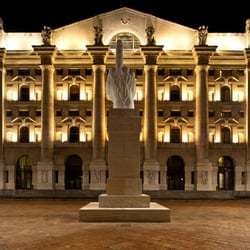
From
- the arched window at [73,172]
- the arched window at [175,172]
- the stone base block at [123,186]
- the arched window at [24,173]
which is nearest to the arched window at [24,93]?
the arched window at [24,173]

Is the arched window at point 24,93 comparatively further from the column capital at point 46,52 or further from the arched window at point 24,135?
the column capital at point 46,52

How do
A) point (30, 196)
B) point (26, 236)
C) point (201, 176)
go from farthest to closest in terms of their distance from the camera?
point (201, 176) < point (30, 196) < point (26, 236)

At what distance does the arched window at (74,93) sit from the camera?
2579 inches

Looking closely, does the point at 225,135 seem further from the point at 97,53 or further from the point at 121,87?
the point at 121,87

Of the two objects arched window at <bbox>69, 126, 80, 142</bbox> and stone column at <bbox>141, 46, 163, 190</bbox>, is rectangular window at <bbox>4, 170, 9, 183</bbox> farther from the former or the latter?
stone column at <bbox>141, 46, 163, 190</bbox>

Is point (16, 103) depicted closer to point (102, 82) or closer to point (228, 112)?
point (102, 82)

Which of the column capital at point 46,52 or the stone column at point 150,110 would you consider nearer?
the stone column at point 150,110

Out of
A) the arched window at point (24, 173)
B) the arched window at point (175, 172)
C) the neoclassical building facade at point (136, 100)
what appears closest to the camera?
the neoclassical building facade at point (136, 100)

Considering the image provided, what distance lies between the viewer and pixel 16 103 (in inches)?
2559

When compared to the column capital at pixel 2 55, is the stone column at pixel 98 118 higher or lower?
lower

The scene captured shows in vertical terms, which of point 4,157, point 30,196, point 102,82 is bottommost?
point 30,196

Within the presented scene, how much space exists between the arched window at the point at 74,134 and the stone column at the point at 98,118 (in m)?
2.45

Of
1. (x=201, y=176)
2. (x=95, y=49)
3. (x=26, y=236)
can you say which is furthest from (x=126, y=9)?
(x=26, y=236)

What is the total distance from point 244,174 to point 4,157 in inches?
1111
